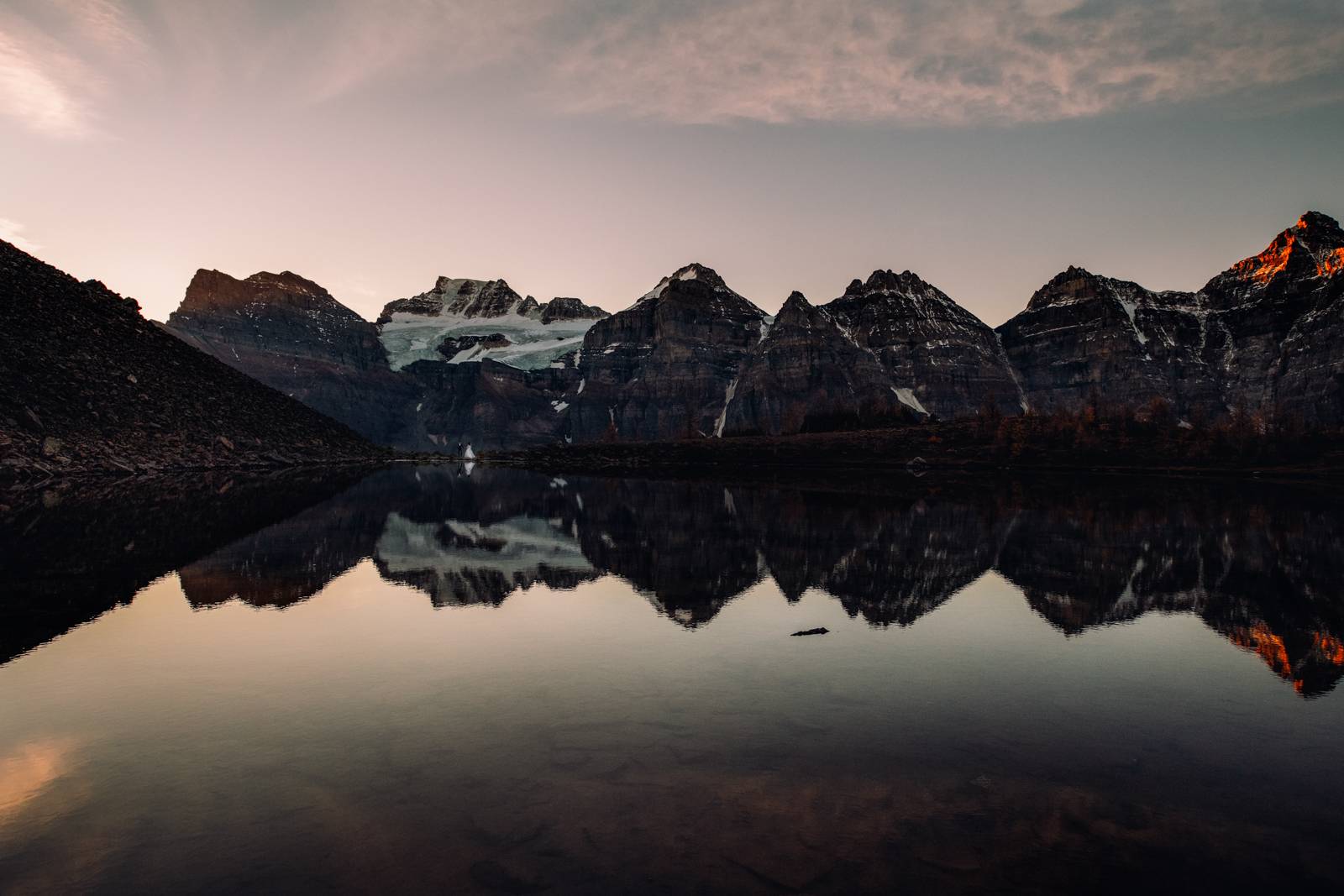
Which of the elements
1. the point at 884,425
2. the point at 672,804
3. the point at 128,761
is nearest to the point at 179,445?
the point at 128,761

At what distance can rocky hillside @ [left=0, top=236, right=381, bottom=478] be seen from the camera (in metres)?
74.2

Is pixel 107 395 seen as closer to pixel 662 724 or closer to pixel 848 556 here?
pixel 848 556

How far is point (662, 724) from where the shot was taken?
12.7 m

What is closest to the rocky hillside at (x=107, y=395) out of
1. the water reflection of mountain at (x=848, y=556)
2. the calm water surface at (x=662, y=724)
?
the water reflection of mountain at (x=848, y=556)

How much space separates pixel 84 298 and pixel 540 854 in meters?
127

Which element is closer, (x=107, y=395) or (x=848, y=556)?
(x=848, y=556)

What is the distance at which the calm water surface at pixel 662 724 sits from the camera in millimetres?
8445

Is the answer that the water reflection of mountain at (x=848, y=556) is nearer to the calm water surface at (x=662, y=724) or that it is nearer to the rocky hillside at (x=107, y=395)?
the calm water surface at (x=662, y=724)

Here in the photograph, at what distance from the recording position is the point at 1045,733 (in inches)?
495

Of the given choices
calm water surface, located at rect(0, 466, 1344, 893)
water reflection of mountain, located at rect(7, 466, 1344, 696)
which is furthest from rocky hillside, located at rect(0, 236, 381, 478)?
calm water surface, located at rect(0, 466, 1344, 893)

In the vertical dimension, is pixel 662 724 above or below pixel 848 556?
above

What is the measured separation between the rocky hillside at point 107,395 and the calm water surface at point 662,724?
55030 mm

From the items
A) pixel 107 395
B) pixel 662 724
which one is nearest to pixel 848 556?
pixel 662 724

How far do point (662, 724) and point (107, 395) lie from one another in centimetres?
9961
